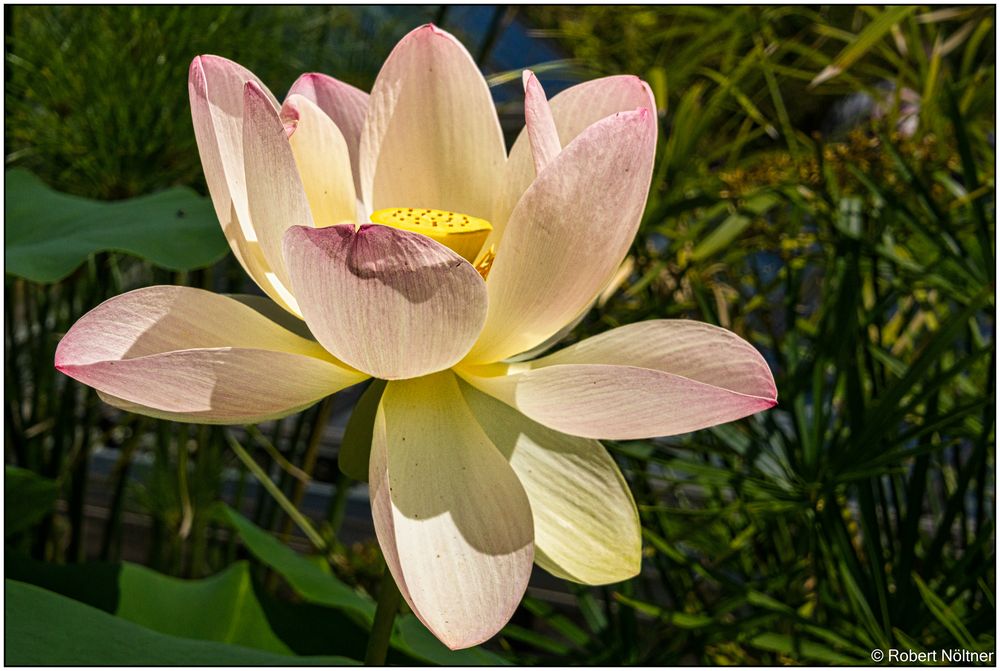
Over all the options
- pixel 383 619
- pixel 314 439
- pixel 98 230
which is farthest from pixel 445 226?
pixel 314 439

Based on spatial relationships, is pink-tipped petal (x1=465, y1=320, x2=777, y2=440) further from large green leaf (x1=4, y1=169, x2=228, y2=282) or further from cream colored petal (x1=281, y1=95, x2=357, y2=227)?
large green leaf (x1=4, y1=169, x2=228, y2=282)

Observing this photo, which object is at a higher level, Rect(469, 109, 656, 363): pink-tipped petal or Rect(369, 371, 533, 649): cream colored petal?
Rect(469, 109, 656, 363): pink-tipped petal

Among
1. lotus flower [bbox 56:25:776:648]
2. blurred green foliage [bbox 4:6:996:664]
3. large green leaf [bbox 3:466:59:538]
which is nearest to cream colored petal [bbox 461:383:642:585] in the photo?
lotus flower [bbox 56:25:776:648]

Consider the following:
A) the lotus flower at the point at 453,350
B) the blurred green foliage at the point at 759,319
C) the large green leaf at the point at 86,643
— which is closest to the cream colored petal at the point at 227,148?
the lotus flower at the point at 453,350

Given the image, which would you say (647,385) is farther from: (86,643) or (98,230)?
(98,230)

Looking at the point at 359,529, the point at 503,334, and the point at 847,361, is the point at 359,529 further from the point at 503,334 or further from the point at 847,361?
the point at 503,334
